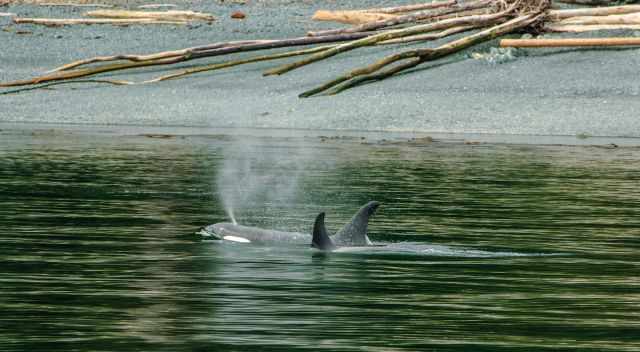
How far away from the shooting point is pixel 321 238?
15031 millimetres

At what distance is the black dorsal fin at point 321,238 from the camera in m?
14.8

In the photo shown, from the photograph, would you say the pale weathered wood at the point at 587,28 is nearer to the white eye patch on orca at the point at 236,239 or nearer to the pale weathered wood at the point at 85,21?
the pale weathered wood at the point at 85,21

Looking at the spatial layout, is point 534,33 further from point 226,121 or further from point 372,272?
point 372,272

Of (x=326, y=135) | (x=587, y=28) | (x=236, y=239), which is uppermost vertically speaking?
(x=236, y=239)

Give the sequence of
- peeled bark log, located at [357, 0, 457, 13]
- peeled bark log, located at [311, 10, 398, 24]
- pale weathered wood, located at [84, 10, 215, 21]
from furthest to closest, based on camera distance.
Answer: pale weathered wood, located at [84, 10, 215, 21] → peeled bark log, located at [311, 10, 398, 24] → peeled bark log, located at [357, 0, 457, 13]

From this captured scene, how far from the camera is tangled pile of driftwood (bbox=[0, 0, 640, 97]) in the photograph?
139 feet

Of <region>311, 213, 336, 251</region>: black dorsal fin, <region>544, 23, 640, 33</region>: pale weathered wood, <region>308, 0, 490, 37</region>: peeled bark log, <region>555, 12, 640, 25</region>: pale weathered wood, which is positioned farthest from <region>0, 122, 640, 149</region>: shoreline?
<region>311, 213, 336, 251</region>: black dorsal fin

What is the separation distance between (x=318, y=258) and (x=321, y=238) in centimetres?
46

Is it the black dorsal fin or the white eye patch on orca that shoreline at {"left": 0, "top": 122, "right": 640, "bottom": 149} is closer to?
the white eye patch on orca

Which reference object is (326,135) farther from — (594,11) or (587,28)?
(594,11)

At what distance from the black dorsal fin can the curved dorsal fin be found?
165mm

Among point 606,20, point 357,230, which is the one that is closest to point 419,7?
point 606,20

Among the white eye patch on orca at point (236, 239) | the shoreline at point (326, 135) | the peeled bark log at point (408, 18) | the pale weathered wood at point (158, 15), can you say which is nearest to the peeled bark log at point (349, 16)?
the peeled bark log at point (408, 18)

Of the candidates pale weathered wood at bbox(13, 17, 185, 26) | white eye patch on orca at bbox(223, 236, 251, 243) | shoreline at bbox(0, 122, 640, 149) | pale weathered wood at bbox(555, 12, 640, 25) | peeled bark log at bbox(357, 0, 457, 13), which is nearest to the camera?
white eye patch on orca at bbox(223, 236, 251, 243)
